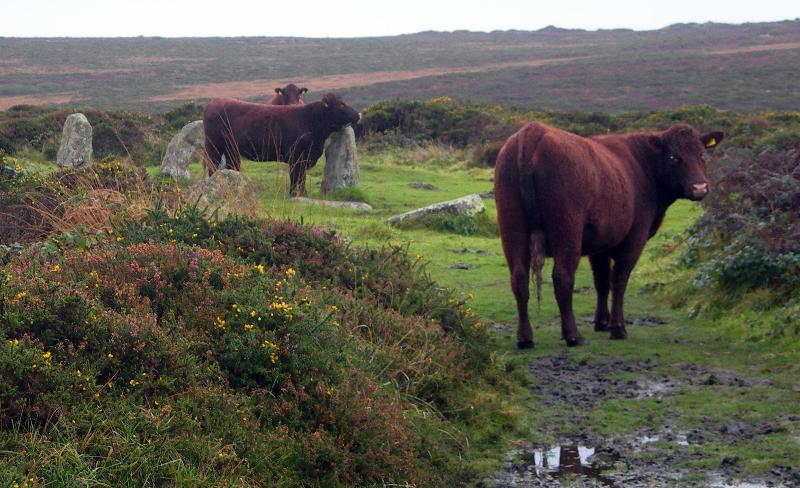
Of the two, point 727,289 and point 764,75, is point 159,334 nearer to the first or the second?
point 727,289

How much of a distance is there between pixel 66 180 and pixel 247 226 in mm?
4503

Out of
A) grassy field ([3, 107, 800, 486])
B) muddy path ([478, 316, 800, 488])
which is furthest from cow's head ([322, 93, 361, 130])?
muddy path ([478, 316, 800, 488])

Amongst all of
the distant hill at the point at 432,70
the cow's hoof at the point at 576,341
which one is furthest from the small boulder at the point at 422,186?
the distant hill at the point at 432,70

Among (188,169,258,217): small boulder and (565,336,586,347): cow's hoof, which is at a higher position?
(188,169,258,217): small boulder

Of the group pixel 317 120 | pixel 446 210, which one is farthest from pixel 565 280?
pixel 317 120

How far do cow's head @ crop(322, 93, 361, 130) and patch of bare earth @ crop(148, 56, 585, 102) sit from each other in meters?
47.6

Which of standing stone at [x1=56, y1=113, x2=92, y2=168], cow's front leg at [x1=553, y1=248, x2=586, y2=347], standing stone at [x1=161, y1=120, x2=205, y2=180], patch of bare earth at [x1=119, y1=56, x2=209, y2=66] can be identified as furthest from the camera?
patch of bare earth at [x1=119, y1=56, x2=209, y2=66]

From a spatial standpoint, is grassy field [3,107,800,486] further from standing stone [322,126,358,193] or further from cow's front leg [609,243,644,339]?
standing stone [322,126,358,193]

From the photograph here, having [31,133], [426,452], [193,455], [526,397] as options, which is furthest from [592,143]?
[31,133]

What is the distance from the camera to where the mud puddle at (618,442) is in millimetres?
6500

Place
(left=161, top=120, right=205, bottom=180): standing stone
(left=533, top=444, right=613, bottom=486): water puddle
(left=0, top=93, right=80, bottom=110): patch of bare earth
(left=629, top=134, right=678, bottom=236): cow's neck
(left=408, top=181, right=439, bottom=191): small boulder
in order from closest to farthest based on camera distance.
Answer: (left=533, top=444, right=613, bottom=486): water puddle → (left=629, top=134, right=678, bottom=236): cow's neck → (left=161, top=120, right=205, bottom=180): standing stone → (left=408, top=181, right=439, bottom=191): small boulder → (left=0, top=93, right=80, bottom=110): patch of bare earth

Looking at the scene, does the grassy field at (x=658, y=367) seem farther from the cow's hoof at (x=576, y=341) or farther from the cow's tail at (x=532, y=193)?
the cow's tail at (x=532, y=193)

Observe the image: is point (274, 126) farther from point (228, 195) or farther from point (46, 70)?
point (46, 70)

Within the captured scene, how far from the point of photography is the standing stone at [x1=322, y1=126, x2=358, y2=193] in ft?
68.7
